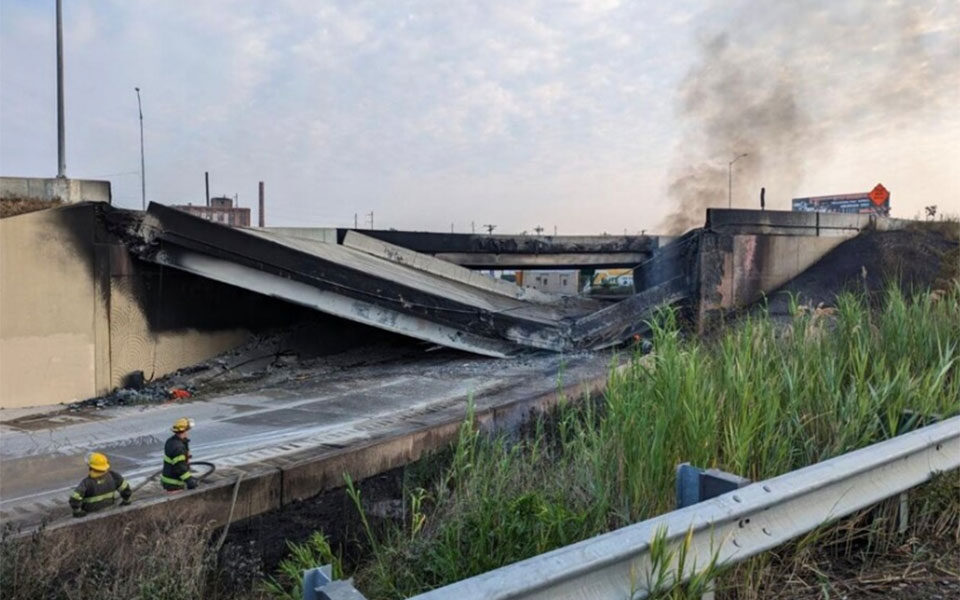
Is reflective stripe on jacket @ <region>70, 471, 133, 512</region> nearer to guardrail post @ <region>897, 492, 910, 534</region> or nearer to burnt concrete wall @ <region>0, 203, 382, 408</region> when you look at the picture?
guardrail post @ <region>897, 492, 910, 534</region>

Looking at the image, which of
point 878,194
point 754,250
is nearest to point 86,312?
point 754,250

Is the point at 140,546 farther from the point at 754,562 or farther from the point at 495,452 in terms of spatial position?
the point at 754,562

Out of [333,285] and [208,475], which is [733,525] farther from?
[333,285]

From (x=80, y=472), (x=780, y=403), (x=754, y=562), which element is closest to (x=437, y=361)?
(x=80, y=472)

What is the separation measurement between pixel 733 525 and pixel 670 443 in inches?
31.5

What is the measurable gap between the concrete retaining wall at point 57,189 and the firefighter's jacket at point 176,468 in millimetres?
7391

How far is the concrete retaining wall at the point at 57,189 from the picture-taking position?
36.6 feet

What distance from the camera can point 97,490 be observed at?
182 inches

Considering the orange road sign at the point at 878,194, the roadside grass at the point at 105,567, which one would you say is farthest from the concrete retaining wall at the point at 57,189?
the orange road sign at the point at 878,194

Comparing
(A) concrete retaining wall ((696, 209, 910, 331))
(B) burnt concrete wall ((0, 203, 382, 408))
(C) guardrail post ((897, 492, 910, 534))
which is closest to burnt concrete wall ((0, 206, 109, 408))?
(B) burnt concrete wall ((0, 203, 382, 408))

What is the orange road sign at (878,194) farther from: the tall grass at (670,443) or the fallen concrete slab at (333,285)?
the tall grass at (670,443)

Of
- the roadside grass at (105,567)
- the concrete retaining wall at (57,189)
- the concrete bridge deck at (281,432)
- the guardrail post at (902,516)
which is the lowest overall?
the concrete bridge deck at (281,432)

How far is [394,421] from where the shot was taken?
25.3 ft

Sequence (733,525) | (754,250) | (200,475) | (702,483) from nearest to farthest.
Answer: (733,525), (702,483), (200,475), (754,250)
